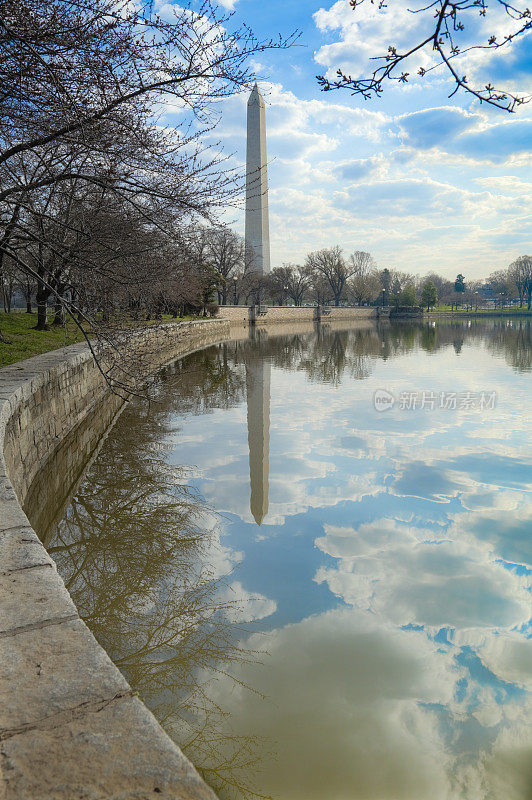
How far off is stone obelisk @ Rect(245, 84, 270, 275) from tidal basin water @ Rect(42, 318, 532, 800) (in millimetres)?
39481

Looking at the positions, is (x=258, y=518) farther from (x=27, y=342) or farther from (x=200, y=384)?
(x=27, y=342)

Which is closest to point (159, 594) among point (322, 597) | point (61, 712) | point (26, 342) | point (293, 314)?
point (322, 597)

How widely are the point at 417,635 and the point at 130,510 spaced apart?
3.58 m

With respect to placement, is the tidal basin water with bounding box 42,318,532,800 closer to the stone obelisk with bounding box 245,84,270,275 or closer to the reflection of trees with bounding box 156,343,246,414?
the reflection of trees with bounding box 156,343,246,414

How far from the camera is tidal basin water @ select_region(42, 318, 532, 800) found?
9.52 feet

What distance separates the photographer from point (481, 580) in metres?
4.67

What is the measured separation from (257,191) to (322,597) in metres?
49.0

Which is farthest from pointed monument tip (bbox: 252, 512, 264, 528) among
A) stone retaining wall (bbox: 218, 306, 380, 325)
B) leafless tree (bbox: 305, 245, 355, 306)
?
leafless tree (bbox: 305, 245, 355, 306)

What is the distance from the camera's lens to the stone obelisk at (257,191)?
162 feet

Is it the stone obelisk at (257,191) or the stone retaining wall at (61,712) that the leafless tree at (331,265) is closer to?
the stone obelisk at (257,191)

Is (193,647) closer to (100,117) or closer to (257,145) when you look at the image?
(100,117)

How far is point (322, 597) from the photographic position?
4387mm

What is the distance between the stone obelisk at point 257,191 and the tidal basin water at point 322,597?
130 feet

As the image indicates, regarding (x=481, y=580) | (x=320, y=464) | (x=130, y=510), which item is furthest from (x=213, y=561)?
(x=320, y=464)
